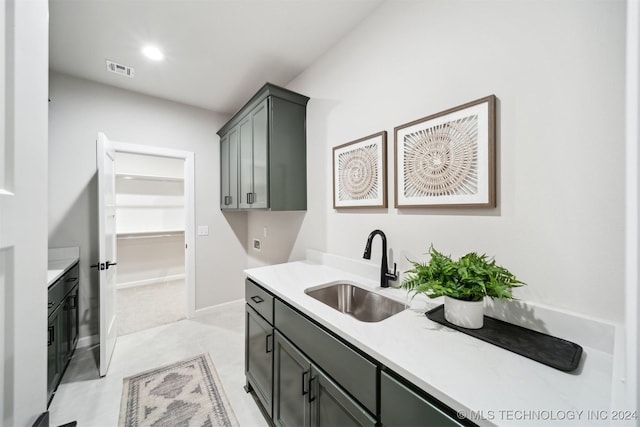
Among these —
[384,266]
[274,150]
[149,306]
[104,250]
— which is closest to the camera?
[384,266]

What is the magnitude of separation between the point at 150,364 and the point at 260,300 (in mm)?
1432

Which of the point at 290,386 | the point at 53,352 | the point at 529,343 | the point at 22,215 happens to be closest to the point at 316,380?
the point at 290,386

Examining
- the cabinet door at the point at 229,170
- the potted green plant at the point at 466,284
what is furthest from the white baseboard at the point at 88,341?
the potted green plant at the point at 466,284

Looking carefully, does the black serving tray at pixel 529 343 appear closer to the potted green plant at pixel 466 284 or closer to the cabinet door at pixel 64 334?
the potted green plant at pixel 466 284

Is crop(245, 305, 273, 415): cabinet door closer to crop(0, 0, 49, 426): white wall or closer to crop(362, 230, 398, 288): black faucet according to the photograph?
crop(362, 230, 398, 288): black faucet

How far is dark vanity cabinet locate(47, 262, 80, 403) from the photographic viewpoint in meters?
1.62

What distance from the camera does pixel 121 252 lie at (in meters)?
4.27

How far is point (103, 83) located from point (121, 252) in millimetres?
2856

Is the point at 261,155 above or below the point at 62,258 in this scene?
above

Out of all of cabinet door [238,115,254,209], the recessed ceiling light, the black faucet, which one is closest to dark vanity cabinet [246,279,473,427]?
the black faucet

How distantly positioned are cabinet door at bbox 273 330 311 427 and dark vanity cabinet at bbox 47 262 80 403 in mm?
1471

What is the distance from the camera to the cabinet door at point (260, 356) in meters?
1.52

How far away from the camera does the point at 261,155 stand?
7.32 feet

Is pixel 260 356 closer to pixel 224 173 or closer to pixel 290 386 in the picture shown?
pixel 290 386
